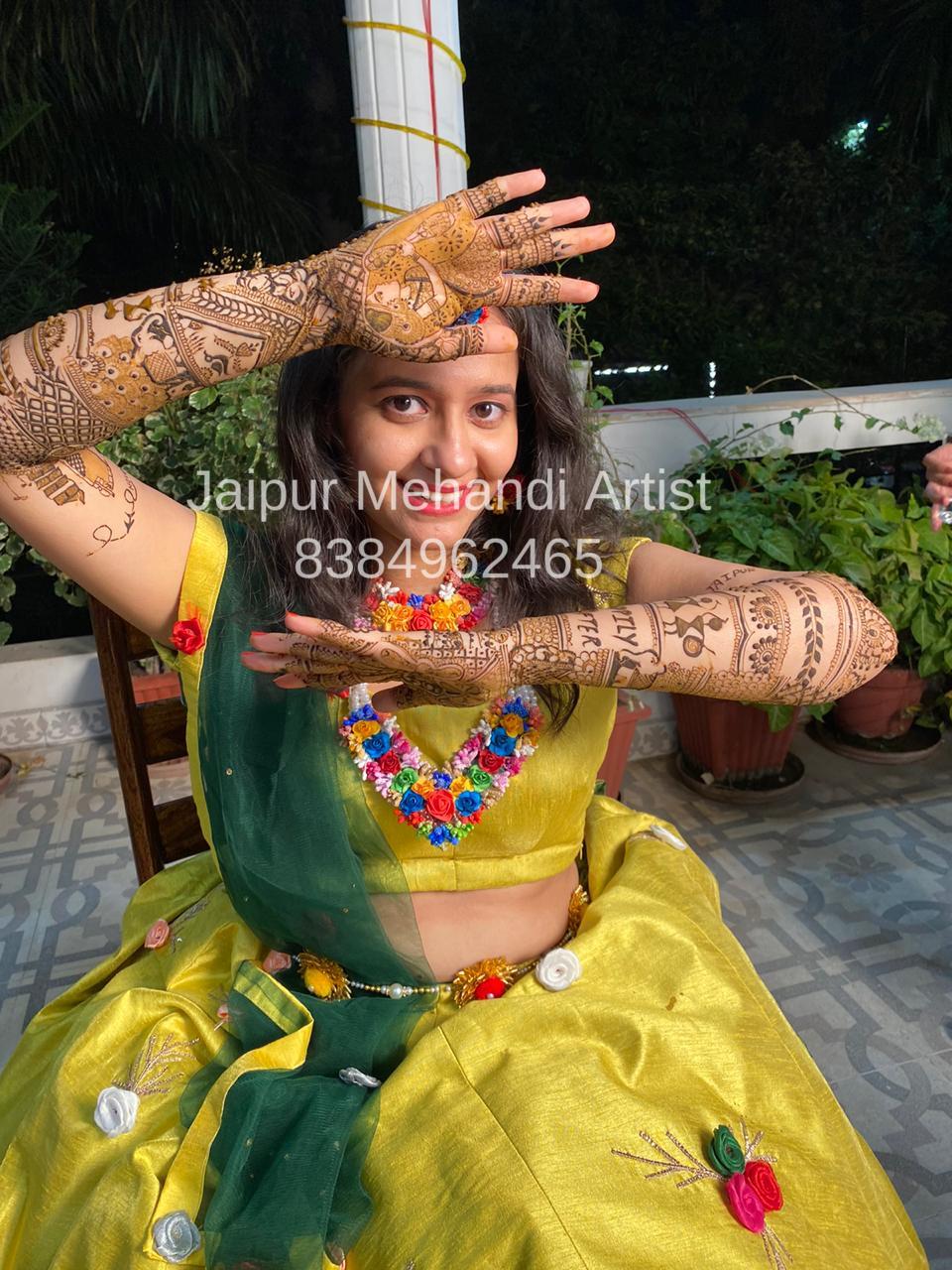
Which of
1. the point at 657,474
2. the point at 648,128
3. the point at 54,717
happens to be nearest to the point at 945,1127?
the point at 657,474

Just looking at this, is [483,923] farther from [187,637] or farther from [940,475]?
[940,475]

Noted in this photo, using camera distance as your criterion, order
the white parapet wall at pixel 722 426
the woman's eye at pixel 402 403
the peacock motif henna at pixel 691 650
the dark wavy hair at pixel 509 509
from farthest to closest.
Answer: the white parapet wall at pixel 722 426 < the dark wavy hair at pixel 509 509 < the woman's eye at pixel 402 403 < the peacock motif henna at pixel 691 650

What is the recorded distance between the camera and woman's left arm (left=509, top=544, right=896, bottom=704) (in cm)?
92

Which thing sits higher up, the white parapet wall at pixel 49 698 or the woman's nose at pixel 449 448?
the woman's nose at pixel 449 448

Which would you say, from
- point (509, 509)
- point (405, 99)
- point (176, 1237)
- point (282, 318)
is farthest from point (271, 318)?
point (405, 99)

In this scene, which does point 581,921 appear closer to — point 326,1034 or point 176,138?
point 326,1034

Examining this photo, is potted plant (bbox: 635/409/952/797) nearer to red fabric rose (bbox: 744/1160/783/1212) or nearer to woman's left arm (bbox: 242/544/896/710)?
woman's left arm (bbox: 242/544/896/710)

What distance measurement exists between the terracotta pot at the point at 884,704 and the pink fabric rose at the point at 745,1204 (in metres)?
2.17

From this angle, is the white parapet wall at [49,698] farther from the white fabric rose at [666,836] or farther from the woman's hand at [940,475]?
the woman's hand at [940,475]

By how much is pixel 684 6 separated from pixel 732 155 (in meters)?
1.02

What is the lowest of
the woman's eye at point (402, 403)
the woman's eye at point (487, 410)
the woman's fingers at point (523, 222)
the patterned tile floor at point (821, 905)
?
the patterned tile floor at point (821, 905)

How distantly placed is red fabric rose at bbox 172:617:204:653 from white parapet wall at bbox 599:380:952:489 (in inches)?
77.5

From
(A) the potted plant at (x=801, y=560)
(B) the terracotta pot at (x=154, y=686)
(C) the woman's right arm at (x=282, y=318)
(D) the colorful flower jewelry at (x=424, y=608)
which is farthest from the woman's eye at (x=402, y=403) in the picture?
(B) the terracotta pot at (x=154, y=686)

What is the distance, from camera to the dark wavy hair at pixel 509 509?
1111mm
